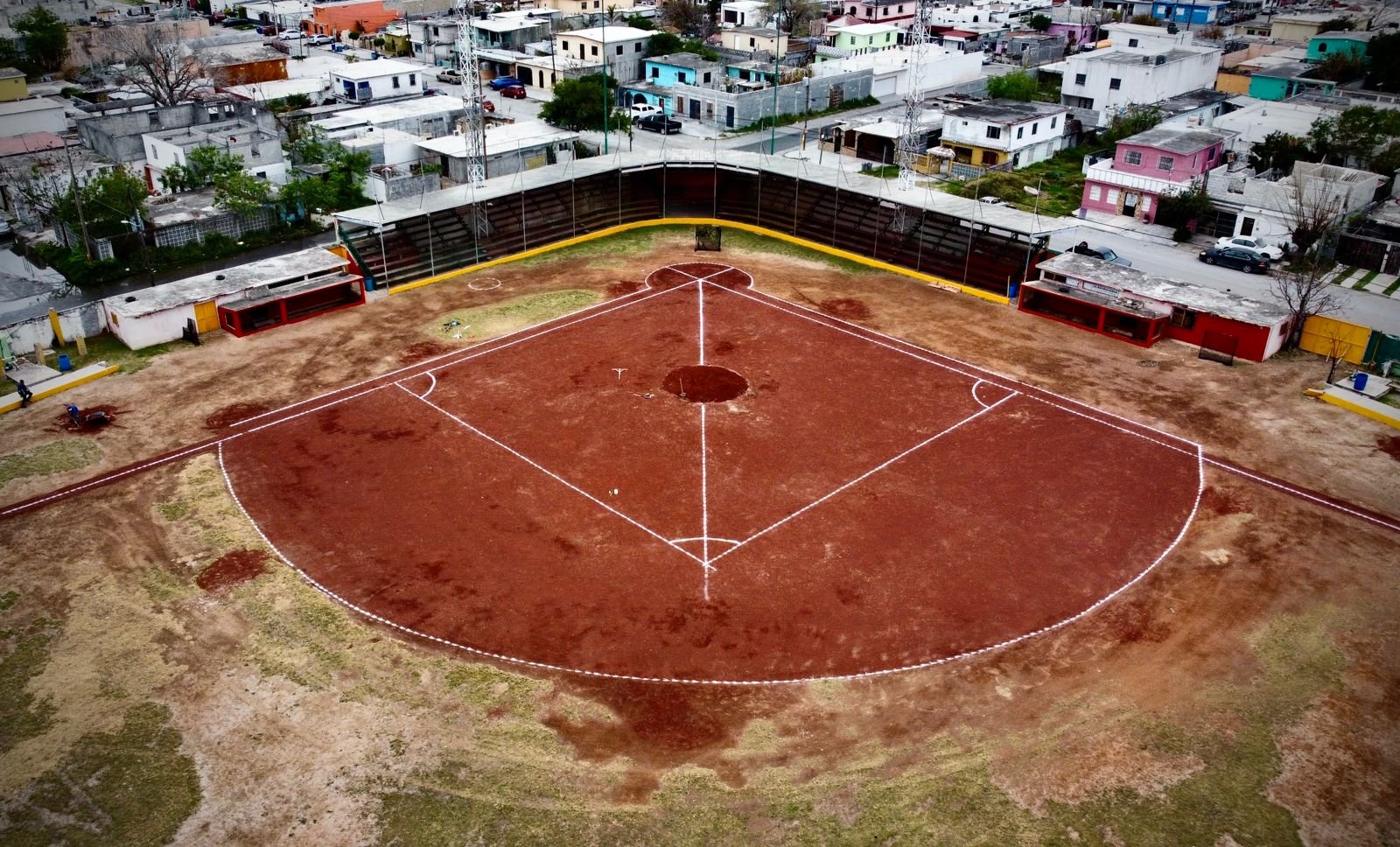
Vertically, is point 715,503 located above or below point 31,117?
below

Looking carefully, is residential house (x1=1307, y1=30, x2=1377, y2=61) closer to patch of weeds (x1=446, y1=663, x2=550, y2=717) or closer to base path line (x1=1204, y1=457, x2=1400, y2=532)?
base path line (x1=1204, y1=457, x2=1400, y2=532)

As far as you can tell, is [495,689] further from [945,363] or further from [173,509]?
[945,363]

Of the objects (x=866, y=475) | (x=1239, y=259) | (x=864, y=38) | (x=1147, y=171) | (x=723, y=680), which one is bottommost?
(x=723, y=680)

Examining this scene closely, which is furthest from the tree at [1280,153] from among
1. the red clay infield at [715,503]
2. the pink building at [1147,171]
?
the red clay infield at [715,503]

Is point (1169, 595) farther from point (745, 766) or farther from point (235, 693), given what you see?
point (235, 693)

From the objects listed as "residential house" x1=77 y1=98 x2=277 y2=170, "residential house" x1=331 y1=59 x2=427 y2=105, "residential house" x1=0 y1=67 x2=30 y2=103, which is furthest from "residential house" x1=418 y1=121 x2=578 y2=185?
"residential house" x1=0 y1=67 x2=30 y2=103

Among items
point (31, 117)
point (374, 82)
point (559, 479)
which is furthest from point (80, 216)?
point (374, 82)

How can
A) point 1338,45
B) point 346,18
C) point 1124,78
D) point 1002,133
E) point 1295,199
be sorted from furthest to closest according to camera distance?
point 346,18 → point 1338,45 → point 1124,78 → point 1002,133 → point 1295,199
